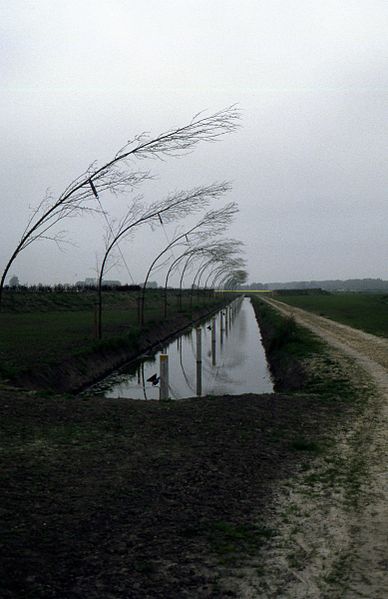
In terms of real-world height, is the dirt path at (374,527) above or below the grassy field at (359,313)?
below

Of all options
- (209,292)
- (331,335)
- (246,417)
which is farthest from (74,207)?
(209,292)

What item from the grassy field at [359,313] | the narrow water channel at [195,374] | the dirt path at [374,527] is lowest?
the narrow water channel at [195,374]

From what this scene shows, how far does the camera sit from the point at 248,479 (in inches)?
223

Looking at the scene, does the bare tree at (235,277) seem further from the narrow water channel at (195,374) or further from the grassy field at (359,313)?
the narrow water channel at (195,374)

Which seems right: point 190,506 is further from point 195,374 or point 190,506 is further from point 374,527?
point 195,374

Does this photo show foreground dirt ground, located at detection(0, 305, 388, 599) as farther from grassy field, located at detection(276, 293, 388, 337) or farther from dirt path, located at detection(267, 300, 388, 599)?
grassy field, located at detection(276, 293, 388, 337)

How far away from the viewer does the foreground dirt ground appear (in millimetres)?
3590

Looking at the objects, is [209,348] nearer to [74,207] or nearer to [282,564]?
[74,207]

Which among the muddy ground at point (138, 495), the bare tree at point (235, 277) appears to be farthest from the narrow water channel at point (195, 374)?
the bare tree at point (235, 277)

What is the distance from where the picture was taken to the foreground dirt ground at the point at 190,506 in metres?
3.59

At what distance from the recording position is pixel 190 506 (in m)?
4.84

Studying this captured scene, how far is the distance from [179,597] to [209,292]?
85474 millimetres

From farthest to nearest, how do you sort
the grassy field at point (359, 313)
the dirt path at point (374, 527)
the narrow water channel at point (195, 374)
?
1. the grassy field at point (359, 313)
2. the narrow water channel at point (195, 374)
3. the dirt path at point (374, 527)

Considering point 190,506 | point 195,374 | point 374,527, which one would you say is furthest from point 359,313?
point 190,506
